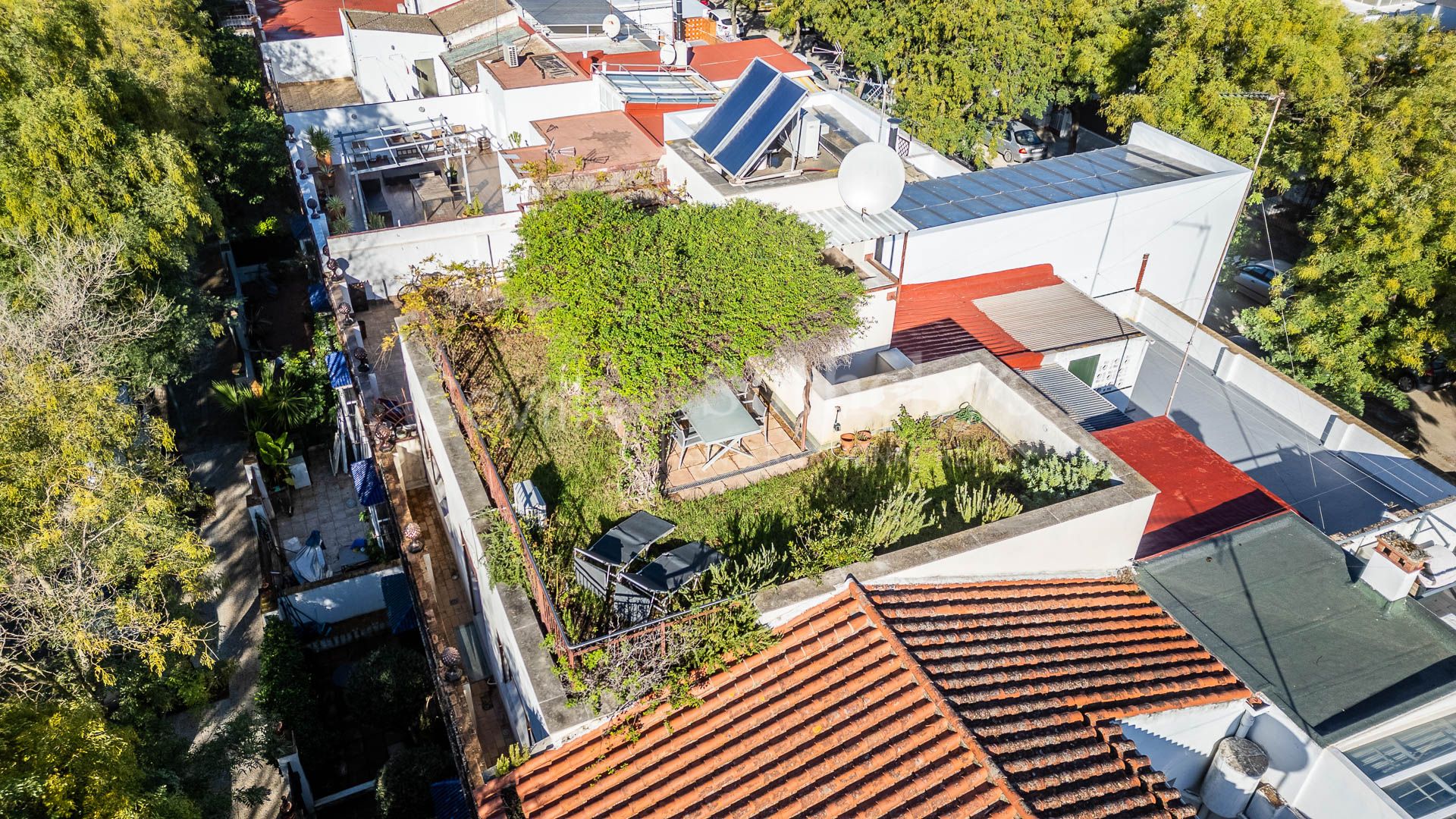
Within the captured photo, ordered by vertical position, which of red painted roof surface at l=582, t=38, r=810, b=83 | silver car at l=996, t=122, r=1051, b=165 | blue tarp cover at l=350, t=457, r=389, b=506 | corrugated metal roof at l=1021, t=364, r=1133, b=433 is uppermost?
red painted roof surface at l=582, t=38, r=810, b=83

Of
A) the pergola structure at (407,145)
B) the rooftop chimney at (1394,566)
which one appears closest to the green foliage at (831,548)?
the rooftop chimney at (1394,566)

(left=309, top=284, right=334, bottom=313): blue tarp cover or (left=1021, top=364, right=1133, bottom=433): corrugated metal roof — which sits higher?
(left=1021, top=364, right=1133, bottom=433): corrugated metal roof

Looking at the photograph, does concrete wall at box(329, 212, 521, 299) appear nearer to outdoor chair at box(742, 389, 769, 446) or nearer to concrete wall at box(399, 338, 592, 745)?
concrete wall at box(399, 338, 592, 745)

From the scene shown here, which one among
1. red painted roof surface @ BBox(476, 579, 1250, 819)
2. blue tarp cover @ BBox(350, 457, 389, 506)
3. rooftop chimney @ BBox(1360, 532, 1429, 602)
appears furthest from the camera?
blue tarp cover @ BBox(350, 457, 389, 506)

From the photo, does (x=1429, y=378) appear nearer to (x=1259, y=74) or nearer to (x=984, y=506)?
(x=1259, y=74)

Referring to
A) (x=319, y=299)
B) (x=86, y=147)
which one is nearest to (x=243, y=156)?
(x=319, y=299)

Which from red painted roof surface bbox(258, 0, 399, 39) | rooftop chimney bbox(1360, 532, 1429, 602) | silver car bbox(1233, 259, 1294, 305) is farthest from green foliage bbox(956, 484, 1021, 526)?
red painted roof surface bbox(258, 0, 399, 39)
